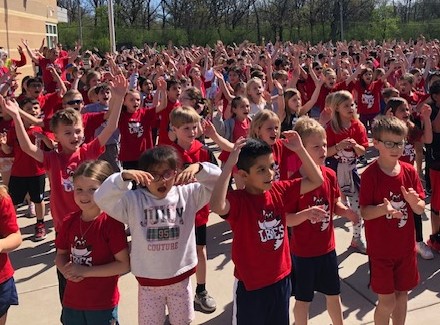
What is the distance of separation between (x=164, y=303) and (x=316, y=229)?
1.14m

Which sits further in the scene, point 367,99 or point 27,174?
point 367,99

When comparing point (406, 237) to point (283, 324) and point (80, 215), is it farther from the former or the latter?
point (80, 215)

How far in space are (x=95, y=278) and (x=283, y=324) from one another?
44.3 inches

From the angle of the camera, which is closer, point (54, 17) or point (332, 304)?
point (332, 304)

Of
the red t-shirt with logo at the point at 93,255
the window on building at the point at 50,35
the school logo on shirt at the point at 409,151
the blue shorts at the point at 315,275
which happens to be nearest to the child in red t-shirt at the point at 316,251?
the blue shorts at the point at 315,275

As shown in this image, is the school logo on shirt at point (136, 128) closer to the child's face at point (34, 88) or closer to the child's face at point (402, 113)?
the child's face at point (34, 88)

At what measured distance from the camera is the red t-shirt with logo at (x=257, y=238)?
3041 mm

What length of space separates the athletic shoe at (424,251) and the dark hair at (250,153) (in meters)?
2.96

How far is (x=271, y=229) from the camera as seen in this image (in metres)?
3.09

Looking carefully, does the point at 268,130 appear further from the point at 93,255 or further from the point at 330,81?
the point at 330,81

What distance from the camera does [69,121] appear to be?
13.2ft

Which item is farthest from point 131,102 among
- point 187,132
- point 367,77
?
point 367,77

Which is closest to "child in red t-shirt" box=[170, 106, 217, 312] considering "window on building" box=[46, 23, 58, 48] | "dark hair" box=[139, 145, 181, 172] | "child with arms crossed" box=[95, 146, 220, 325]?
"child with arms crossed" box=[95, 146, 220, 325]

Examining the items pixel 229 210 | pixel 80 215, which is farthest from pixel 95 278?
pixel 229 210
